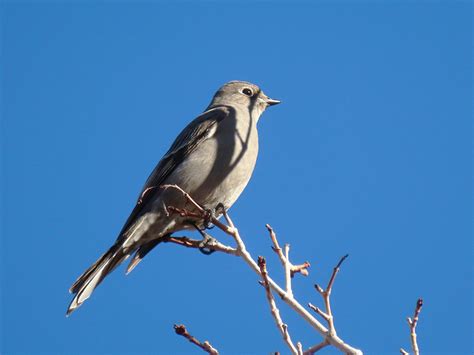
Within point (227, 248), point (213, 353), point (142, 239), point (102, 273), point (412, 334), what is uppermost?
point (142, 239)

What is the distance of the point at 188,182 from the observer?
816 centimetres

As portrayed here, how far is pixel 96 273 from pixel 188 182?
5.26ft

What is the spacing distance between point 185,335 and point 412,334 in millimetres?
1485

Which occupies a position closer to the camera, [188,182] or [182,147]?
[188,182]

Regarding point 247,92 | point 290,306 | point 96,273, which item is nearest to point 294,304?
point 290,306

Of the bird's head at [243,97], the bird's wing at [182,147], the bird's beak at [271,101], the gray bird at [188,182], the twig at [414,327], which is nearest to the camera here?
the twig at [414,327]

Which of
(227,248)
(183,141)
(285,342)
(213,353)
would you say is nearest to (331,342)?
(285,342)

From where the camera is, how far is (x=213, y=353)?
406 centimetres

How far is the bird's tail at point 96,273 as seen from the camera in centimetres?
755

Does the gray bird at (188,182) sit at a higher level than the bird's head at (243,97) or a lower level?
lower

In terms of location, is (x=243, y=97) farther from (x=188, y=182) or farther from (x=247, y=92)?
(x=188, y=182)

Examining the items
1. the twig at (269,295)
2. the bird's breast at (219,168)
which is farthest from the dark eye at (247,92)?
the twig at (269,295)

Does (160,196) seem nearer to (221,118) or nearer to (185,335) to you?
(221,118)

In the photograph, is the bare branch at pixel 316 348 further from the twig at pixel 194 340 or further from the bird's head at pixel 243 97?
the bird's head at pixel 243 97
